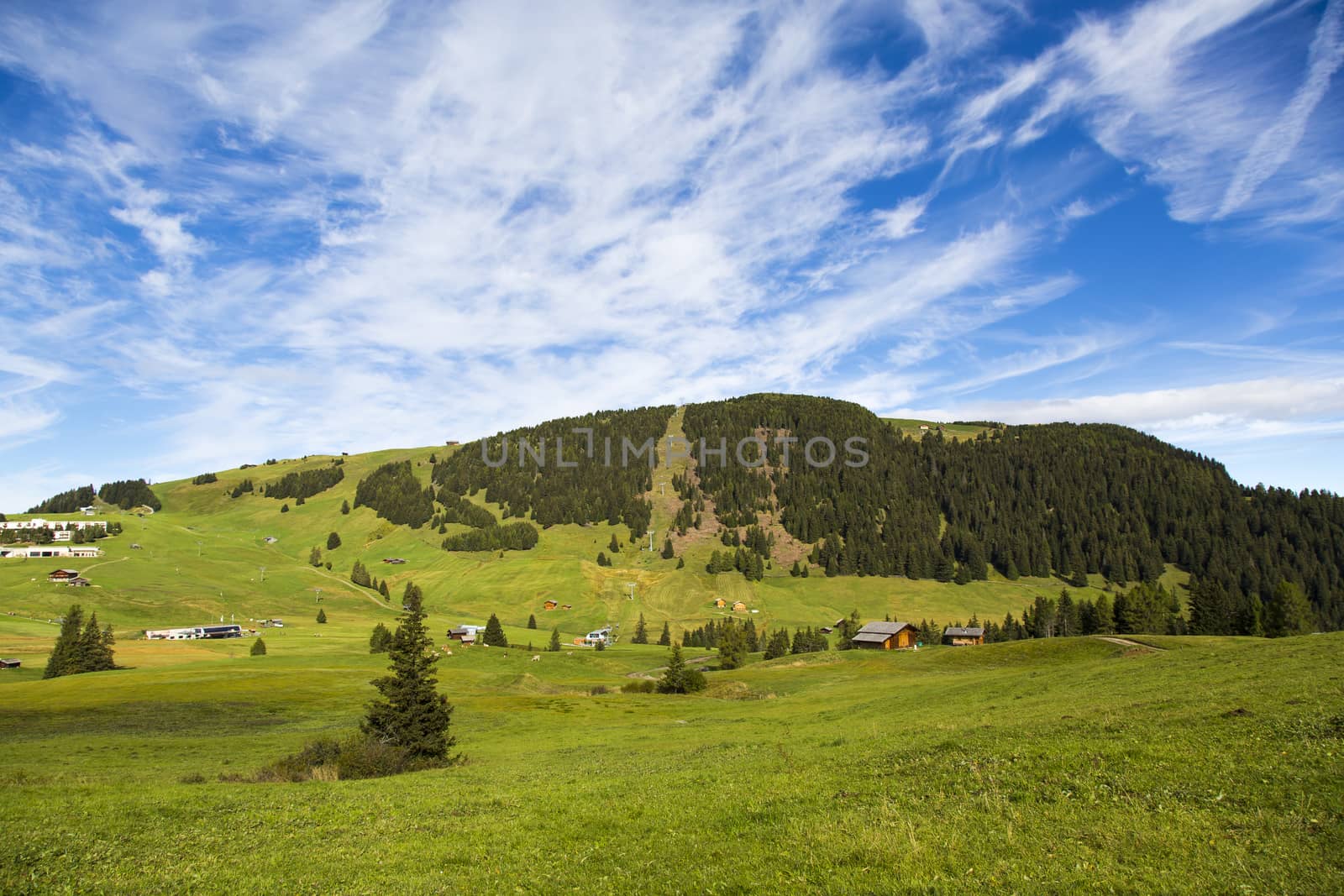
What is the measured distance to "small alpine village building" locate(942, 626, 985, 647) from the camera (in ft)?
494

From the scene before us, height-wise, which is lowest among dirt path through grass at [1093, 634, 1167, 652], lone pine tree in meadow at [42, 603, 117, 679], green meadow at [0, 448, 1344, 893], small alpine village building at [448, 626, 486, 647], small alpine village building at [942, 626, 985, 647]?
small alpine village building at [448, 626, 486, 647]

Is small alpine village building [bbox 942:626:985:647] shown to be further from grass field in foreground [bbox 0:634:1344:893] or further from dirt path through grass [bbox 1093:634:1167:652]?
grass field in foreground [bbox 0:634:1344:893]

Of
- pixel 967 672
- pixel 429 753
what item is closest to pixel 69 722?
pixel 429 753

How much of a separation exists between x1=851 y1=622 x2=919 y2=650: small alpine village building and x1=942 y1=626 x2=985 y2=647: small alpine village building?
34.3 ft

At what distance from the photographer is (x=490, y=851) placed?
16734 mm

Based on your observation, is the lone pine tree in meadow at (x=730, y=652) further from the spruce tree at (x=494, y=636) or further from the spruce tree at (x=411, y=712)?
the spruce tree at (x=411, y=712)

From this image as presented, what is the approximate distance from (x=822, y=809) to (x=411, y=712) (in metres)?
34.7

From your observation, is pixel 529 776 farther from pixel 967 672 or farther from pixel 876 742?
pixel 967 672

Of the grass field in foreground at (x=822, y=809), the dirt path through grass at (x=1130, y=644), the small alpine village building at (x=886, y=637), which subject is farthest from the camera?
the small alpine village building at (x=886, y=637)

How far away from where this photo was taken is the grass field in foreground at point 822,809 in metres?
12.4

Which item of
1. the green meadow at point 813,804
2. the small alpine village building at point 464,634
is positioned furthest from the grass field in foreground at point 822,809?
the small alpine village building at point 464,634

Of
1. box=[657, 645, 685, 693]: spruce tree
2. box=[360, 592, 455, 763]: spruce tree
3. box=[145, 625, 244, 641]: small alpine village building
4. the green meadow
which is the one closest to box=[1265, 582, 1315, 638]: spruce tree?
the green meadow

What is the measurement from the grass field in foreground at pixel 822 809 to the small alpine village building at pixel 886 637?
97289 mm

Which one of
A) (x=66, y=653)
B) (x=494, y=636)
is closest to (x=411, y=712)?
(x=66, y=653)
